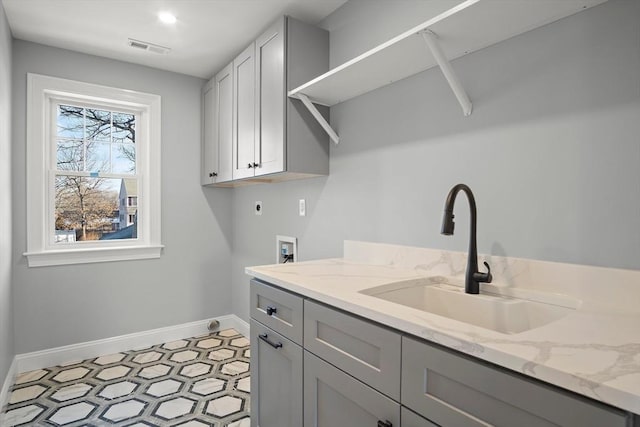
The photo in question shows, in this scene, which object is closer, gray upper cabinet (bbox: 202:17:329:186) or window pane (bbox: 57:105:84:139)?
gray upper cabinet (bbox: 202:17:329:186)

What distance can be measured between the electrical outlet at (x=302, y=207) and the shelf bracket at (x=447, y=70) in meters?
1.30

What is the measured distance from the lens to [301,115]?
86.0 inches

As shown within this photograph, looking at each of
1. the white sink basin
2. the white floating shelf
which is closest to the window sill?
the white floating shelf

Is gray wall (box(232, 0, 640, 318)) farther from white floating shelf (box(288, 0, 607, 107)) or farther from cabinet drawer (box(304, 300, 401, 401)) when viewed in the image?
cabinet drawer (box(304, 300, 401, 401))

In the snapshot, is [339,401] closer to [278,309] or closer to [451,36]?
[278,309]

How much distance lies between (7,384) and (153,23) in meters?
2.50

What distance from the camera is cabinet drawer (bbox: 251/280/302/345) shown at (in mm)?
1448

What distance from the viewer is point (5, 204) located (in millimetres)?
2271

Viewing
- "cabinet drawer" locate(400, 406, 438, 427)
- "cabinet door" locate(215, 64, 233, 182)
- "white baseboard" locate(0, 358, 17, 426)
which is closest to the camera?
"cabinet drawer" locate(400, 406, 438, 427)

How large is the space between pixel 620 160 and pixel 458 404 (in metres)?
0.89

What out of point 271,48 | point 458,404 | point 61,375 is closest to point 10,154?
point 61,375

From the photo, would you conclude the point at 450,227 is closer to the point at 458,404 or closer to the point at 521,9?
the point at 458,404

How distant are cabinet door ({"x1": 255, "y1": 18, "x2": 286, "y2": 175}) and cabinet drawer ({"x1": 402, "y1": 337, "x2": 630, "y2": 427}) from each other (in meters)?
1.47

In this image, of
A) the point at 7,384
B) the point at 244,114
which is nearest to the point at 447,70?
the point at 244,114
